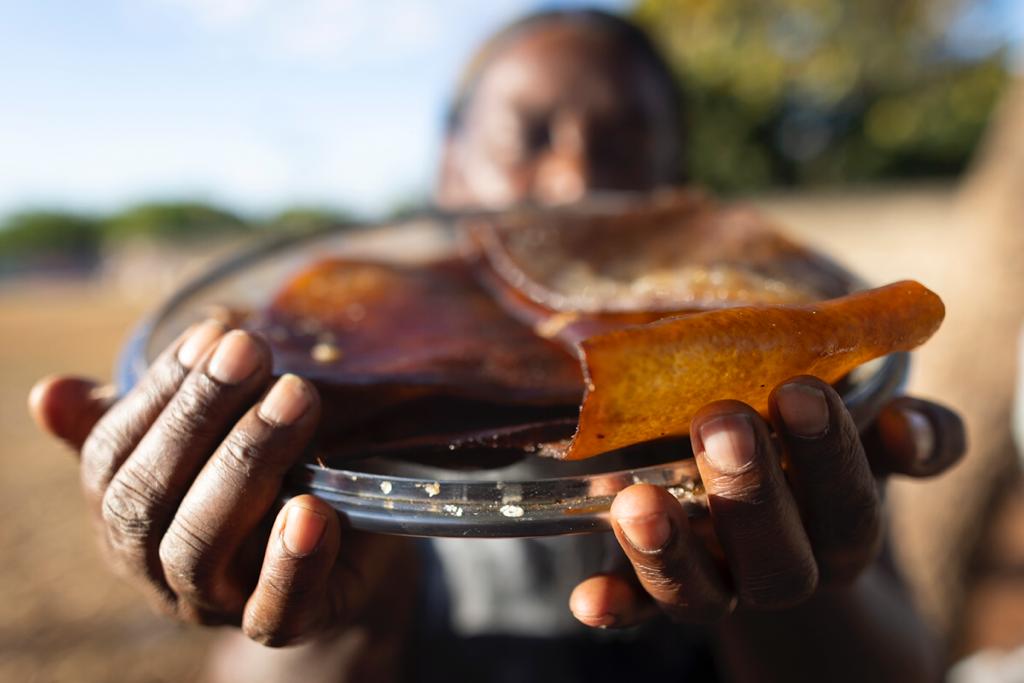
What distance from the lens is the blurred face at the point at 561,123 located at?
232 cm

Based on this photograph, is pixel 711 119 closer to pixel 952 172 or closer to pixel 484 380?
pixel 952 172

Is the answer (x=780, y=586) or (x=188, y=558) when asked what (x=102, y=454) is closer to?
(x=188, y=558)


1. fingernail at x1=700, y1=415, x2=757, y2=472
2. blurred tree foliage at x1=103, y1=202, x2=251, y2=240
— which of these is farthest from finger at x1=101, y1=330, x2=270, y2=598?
blurred tree foliage at x1=103, y1=202, x2=251, y2=240

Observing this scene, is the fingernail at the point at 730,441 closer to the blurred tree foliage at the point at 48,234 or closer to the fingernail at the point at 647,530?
the fingernail at the point at 647,530

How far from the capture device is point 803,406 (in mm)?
762

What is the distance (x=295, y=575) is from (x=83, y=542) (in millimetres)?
4616

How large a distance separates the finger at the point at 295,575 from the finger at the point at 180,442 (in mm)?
138

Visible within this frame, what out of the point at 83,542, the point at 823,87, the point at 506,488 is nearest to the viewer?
the point at 506,488

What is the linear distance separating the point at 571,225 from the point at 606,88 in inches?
44.4

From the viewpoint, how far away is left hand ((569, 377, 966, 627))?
2.50 feet

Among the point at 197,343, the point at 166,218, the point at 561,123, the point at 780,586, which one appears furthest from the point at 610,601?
the point at 166,218

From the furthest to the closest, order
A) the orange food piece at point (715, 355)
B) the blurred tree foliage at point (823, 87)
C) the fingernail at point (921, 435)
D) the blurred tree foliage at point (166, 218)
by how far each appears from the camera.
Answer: the blurred tree foliage at point (166, 218), the blurred tree foliage at point (823, 87), the fingernail at point (921, 435), the orange food piece at point (715, 355)

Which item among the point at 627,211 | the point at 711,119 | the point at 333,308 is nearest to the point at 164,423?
the point at 333,308

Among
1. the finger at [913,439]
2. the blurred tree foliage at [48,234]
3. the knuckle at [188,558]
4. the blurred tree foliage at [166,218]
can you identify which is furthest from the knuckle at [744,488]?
the blurred tree foliage at [48,234]
